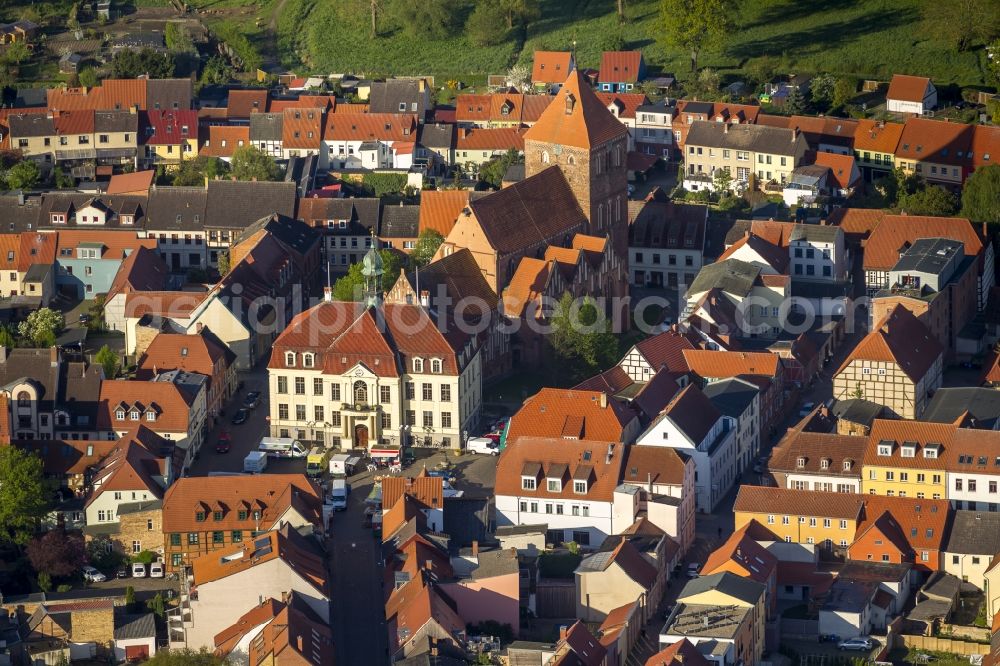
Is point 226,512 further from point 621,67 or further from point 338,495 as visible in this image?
point 621,67

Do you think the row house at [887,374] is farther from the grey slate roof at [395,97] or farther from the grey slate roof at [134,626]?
the grey slate roof at [395,97]

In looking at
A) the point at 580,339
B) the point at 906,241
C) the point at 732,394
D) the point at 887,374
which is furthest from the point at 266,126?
the point at 887,374

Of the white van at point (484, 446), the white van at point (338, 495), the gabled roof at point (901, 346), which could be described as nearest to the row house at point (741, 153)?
the gabled roof at point (901, 346)

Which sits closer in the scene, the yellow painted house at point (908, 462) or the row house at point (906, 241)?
the yellow painted house at point (908, 462)

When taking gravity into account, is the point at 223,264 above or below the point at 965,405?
above

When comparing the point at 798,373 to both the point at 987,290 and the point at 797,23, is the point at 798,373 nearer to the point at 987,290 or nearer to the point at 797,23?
the point at 987,290

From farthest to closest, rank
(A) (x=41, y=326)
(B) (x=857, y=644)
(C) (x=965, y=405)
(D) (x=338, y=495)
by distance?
(A) (x=41, y=326)
(C) (x=965, y=405)
(D) (x=338, y=495)
(B) (x=857, y=644)
